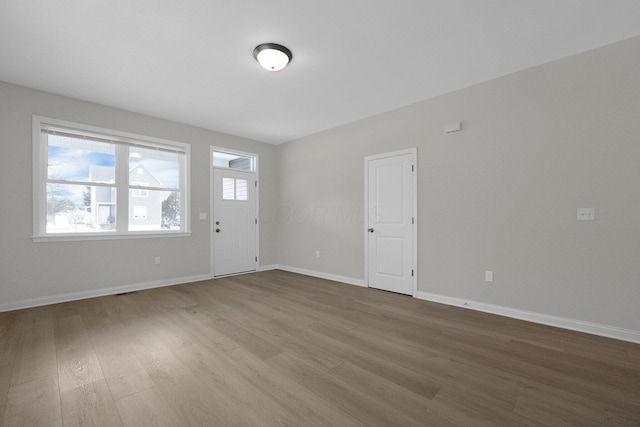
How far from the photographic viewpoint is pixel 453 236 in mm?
3572

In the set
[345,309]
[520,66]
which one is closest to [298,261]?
[345,309]

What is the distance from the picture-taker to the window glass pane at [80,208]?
368 cm

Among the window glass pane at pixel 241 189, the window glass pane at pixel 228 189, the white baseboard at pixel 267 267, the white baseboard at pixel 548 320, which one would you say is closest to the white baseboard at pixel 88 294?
the white baseboard at pixel 267 267

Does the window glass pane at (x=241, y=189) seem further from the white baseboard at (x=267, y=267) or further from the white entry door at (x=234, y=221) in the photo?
the white baseboard at (x=267, y=267)

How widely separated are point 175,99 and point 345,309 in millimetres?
3706

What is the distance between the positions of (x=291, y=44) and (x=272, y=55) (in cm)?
22

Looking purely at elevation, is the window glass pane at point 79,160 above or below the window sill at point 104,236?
above

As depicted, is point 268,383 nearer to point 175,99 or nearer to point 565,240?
point 565,240

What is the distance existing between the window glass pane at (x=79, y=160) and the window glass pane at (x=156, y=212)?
0.48 meters

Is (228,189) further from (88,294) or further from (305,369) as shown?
(305,369)

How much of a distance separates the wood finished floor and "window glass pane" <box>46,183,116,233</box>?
44.1 inches

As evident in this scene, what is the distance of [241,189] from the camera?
5.62 metres

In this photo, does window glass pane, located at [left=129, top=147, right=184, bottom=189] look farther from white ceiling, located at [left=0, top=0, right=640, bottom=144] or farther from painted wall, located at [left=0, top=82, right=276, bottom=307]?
white ceiling, located at [left=0, top=0, right=640, bottom=144]

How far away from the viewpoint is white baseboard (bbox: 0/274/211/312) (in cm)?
336
